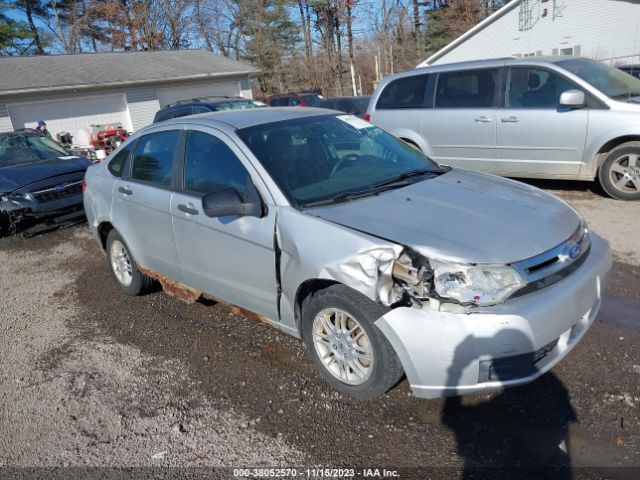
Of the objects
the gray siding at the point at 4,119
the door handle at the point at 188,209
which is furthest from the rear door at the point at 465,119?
the gray siding at the point at 4,119

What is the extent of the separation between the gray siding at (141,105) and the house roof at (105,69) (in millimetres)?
630

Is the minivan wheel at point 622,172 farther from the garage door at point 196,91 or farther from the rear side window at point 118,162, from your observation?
the garage door at point 196,91

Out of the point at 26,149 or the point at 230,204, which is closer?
the point at 230,204

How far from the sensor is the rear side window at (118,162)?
4810 millimetres

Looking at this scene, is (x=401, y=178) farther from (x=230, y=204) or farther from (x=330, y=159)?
(x=230, y=204)

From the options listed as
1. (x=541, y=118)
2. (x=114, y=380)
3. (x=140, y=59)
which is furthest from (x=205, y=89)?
(x=114, y=380)

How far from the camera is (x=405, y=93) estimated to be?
8.26m

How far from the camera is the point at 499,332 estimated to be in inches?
102

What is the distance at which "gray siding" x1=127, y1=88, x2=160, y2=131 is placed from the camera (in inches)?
933

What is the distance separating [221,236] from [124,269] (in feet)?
6.44

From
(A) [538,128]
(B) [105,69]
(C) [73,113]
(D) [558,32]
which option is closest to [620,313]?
(A) [538,128]

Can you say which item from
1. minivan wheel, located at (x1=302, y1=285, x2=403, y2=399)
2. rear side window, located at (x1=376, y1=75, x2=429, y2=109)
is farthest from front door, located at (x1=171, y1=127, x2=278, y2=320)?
rear side window, located at (x1=376, y1=75, x2=429, y2=109)

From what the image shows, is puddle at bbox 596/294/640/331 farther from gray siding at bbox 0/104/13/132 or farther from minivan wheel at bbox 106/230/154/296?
gray siding at bbox 0/104/13/132

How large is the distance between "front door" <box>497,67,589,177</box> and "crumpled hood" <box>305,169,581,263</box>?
141 inches
